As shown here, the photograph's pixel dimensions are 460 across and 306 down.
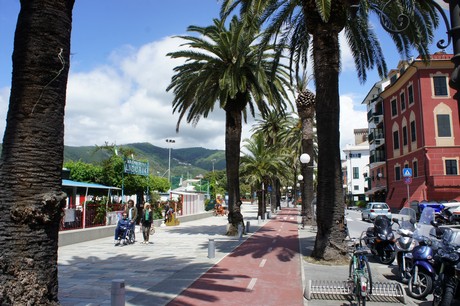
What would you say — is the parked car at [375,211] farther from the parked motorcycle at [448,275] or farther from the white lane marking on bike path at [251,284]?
the parked motorcycle at [448,275]

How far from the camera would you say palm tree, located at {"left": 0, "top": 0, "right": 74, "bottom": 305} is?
4.76m

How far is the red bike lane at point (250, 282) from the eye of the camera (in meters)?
7.61

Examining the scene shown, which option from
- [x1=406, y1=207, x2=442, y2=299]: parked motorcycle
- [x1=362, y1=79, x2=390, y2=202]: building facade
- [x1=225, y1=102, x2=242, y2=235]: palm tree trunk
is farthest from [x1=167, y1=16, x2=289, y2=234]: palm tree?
[x1=362, y1=79, x2=390, y2=202]: building facade

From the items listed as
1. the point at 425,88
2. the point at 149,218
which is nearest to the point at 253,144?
the point at 425,88

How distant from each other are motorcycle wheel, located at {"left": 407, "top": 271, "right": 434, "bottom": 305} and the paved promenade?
0.61 ft

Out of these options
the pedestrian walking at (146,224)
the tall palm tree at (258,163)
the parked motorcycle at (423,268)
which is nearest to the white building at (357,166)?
the tall palm tree at (258,163)

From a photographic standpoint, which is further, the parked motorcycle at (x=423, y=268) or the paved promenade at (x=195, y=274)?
the paved promenade at (x=195, y=274)

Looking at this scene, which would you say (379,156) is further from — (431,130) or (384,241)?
(384,241)

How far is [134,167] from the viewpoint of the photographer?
95.8ft

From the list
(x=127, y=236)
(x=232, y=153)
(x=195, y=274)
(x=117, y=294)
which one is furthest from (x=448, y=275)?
(x=232, y=153)

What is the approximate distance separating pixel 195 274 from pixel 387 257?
5724mm

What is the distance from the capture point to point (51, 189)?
5062mm

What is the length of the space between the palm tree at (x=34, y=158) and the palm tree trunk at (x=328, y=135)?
8791 mm

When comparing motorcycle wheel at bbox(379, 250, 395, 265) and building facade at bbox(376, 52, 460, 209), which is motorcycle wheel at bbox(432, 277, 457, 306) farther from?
building facade at bbox(376, 52, 460, 209)
